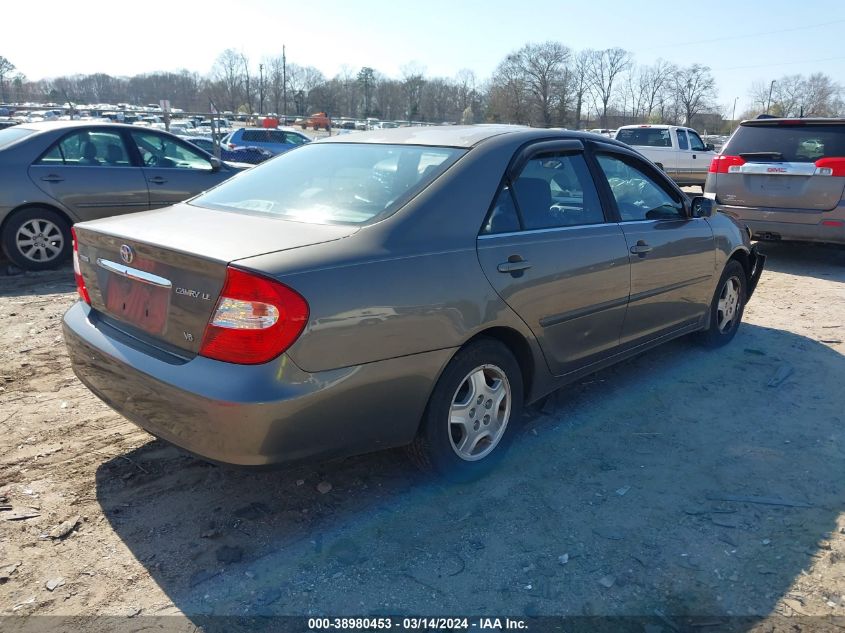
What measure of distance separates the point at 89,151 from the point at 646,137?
49.7 ft

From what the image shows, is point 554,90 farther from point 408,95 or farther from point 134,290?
point 134,290

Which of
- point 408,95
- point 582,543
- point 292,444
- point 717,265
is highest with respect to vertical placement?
point 408,95

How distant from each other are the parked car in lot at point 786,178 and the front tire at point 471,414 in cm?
583

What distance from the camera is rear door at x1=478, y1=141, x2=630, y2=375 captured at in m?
3.21

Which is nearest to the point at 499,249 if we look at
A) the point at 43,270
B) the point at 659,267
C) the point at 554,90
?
the point at 659,267

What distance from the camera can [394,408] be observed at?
2.78 m

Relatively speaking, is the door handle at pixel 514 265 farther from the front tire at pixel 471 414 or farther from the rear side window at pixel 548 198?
the front tire at pixel 471 414

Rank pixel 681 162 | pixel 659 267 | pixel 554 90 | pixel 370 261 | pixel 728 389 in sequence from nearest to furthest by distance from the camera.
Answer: pixel 370 261 < pixel 659 267 < pixel 728 389 < pixel 681 162 < pixel 554 90

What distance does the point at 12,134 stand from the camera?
7305 millimetres

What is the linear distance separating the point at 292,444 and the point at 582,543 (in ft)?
4.20

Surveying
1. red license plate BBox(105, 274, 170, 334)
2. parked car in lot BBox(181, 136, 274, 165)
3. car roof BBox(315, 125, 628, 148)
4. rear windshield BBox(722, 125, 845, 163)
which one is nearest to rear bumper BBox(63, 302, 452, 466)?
red license plate BBox(105, 274, 170, 334)

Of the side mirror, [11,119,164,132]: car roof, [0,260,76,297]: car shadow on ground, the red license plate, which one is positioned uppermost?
[11,119,164,132]: car roof

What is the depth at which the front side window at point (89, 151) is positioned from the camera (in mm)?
7254

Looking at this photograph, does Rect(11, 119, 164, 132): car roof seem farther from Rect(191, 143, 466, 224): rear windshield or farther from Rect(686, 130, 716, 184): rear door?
Rect(686, 130, 716, 184): rear door
